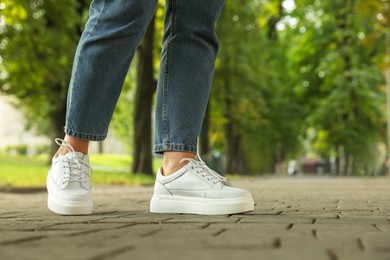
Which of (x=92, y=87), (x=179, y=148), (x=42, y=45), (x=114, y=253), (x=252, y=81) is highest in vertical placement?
(x=252, y=81)

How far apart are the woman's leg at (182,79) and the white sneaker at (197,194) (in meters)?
0.08

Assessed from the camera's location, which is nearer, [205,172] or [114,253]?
[114,253]

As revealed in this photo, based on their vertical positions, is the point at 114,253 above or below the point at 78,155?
below

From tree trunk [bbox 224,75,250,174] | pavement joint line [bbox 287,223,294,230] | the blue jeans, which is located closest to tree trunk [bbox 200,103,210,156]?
tree trunk [bbox 224,75,250,174]

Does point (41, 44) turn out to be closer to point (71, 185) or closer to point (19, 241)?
point (71, 185)

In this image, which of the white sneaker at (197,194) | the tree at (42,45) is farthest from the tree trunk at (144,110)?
the white sneaker at (197,194)

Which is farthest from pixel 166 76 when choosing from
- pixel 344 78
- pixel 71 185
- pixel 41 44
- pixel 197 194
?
pixel 344 78

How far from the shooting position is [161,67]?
3.51m

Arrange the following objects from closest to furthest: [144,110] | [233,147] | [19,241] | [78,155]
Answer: [19,241], [78,155], [144,110], [233,147]

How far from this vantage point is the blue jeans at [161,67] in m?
3.22

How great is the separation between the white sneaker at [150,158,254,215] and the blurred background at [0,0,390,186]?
871 centimetres

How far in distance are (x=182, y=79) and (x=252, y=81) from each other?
23838 millimetres

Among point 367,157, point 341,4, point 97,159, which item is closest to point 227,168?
point 367,157

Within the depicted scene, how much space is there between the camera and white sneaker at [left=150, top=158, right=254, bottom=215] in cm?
317
